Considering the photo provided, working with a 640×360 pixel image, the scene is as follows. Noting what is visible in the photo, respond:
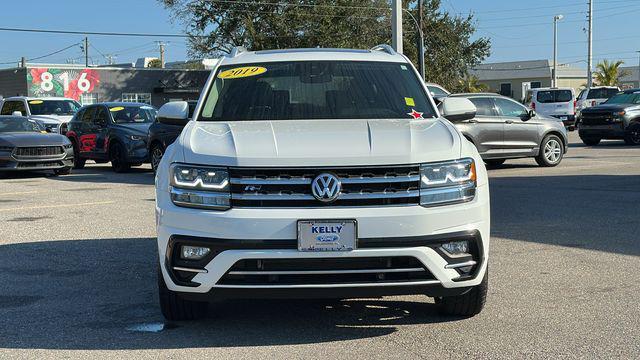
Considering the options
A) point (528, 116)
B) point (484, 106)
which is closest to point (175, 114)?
point (484, 106)

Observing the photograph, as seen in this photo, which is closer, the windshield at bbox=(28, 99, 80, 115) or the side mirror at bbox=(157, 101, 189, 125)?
the side mirror at bbox=(157, 101, 189, 125)

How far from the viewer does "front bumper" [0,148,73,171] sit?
56.0 ft

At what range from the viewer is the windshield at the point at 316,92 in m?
5.77

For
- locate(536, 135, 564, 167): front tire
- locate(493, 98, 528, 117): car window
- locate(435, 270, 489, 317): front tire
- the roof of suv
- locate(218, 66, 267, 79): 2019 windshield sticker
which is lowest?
locate(435, 270, 489, 317): front tire

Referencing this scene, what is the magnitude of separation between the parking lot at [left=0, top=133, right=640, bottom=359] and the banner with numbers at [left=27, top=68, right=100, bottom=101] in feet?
125

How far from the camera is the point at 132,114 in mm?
19047

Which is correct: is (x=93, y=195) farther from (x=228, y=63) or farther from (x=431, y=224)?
(x=431, y=224)

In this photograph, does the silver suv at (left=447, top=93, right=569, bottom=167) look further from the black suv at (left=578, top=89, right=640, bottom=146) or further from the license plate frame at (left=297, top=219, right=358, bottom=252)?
the license plate frame at (left=297, top=219, right=358, bottom=252)

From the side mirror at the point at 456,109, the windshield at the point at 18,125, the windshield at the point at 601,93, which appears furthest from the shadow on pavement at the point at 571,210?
the windshield at the point at 601,93

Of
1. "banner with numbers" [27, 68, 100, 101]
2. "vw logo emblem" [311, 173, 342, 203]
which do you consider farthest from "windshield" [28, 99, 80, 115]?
"banner with numbers" [27, 68, 100, 101]

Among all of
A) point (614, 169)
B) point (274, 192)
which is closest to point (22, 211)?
point (274, 192)

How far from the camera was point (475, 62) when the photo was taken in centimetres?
5469

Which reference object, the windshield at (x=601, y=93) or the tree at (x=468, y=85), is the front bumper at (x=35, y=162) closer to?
the windshield at (x=601, y=93)

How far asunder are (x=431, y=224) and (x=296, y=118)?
1.63 metres
